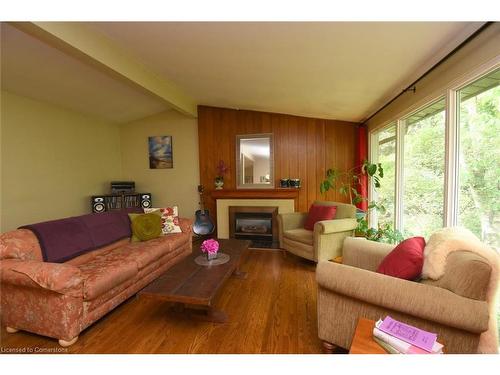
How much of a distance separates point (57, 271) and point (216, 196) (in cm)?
293

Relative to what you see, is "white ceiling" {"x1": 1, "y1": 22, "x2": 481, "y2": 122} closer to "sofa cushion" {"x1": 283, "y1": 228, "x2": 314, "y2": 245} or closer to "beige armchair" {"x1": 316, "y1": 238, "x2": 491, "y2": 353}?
"beige armchair" {"x1": 316, "y1": 238, "x2": 491, "y2": 353}

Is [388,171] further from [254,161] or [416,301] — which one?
[416,301]

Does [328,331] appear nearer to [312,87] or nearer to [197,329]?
[197,329]

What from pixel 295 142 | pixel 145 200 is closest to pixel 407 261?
pixel 295 142

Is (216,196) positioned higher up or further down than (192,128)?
further down

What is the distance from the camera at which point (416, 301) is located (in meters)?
1.15

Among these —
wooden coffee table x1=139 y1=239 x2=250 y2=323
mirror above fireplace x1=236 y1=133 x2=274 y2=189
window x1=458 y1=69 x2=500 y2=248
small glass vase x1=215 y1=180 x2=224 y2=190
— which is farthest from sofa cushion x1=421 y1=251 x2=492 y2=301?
small glass vase x1=215 y1=180 x2=224 y2=190

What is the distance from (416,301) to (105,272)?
210 cm

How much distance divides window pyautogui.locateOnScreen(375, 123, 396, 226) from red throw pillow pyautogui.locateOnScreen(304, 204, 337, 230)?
2.56 ft

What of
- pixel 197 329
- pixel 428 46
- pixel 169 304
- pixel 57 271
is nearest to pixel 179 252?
pixel 169 304

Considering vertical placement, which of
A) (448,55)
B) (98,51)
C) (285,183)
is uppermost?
(98,51)

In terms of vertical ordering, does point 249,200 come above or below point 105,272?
above

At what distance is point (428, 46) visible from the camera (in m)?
1.74

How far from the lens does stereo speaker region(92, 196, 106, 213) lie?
162 inches
